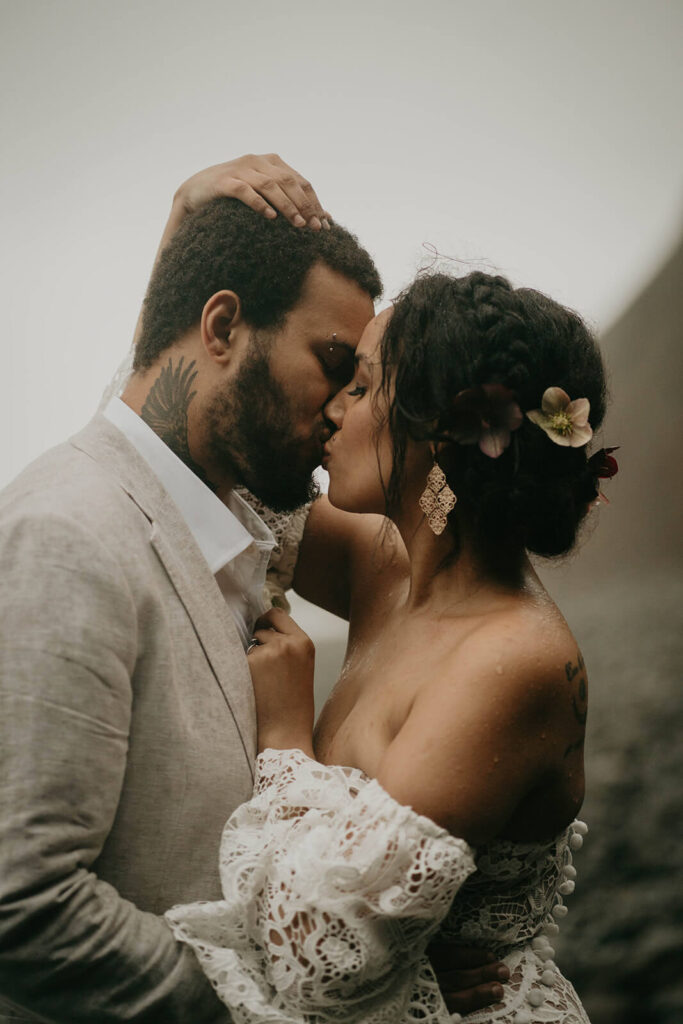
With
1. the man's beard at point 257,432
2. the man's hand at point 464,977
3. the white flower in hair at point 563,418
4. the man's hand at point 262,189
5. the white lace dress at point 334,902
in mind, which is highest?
the white flower in hair at point 563,418

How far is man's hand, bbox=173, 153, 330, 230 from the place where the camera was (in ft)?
5.08

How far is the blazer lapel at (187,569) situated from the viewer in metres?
1.18

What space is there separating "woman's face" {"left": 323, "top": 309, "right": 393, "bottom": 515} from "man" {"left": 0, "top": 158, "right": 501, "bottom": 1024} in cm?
14

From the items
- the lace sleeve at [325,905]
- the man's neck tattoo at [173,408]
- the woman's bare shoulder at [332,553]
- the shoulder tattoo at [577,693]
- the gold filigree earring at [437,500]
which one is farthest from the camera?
the woman's bare shoulder at [332,553]

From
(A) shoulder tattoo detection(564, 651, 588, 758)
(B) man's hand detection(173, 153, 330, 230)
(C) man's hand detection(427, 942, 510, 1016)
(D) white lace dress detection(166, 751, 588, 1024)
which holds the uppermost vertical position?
(B) man's hand detection(173, 153, 330, 230)

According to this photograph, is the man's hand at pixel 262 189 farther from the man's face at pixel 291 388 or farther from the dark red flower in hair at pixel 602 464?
the dark red flower in hair at pixel 602 464

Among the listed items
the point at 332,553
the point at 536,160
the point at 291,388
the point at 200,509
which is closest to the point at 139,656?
the point at 200,509

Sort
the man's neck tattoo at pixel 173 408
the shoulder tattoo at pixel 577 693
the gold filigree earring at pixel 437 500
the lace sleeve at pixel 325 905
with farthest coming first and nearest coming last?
1. the man's neck tattoo at pixel 173 408
2. the gold filigree earring at pixel 437 500
3. the shoulder tattoo at pixel 577 693
4. the lace sleeve at pixel 325 905

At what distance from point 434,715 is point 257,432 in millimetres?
663

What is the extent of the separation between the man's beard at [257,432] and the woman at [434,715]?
0.10 m

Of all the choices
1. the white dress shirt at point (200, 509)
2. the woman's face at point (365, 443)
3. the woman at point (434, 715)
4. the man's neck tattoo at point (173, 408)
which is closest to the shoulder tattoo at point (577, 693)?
the woman at point (434, 715)

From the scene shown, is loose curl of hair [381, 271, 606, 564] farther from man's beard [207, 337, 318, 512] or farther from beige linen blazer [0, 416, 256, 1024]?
beige linen blazer [0, 416, 256, 1024]

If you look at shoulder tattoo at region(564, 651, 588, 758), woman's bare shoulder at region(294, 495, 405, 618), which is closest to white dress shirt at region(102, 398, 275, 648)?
woman's bare shoulder at region(294, 495, 405, 618)

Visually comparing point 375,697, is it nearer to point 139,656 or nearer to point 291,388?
point 139,656
